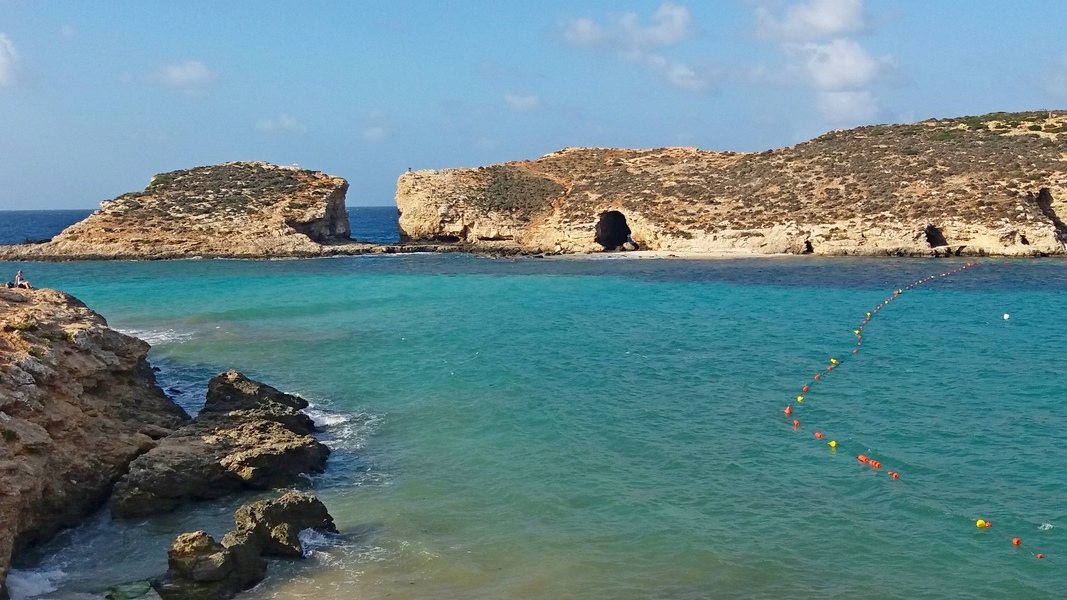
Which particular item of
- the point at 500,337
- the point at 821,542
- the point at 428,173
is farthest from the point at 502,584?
the point at 428,173

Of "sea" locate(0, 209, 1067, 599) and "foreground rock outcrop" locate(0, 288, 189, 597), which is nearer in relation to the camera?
"sea" locate(0, 209, 1067, 599)

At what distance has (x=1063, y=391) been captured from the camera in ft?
56.0

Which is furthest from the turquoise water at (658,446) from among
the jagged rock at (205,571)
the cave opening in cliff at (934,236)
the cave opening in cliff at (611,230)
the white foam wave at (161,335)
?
the cave opening in cliff at (611,230)

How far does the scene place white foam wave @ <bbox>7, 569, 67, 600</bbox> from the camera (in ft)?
30.8

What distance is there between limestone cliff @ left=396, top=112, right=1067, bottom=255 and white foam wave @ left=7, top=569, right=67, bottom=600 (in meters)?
45.7

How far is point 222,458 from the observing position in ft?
42.8

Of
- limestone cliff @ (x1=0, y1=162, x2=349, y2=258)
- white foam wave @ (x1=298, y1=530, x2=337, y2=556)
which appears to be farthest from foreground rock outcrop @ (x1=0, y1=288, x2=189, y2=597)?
limestone cliff @ (x1=0, y1=162, x2=349, y2=258)

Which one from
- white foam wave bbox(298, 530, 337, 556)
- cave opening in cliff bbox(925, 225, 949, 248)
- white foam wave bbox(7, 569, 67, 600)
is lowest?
white foam wave bbox(7, 569, 67, 600)

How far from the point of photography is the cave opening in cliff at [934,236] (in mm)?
47156

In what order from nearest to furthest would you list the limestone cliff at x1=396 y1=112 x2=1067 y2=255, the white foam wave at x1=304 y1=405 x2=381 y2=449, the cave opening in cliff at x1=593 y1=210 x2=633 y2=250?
the white foam wave at x1=304 y1=405 x2=381 y2=449, the limestone cliff at x1=396 y1=112 x2=1067 y2=255, the cave opening in cliff at x1=593 y1=210 x2=633 y2=250

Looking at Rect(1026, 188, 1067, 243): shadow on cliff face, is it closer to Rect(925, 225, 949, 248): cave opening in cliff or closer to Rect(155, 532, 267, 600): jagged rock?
Rect(925, 225, 949, 248): cave opening in cliff

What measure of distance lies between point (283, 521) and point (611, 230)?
171ft

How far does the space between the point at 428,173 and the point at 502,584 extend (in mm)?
60138

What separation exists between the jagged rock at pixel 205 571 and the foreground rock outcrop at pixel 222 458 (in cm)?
265
